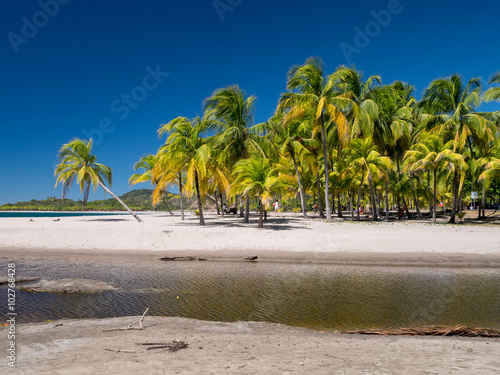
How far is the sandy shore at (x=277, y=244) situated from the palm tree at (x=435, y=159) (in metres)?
6.49

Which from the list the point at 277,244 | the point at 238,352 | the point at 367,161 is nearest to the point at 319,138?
the point at 367,161

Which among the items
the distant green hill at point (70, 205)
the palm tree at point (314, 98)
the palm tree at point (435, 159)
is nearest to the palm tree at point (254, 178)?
the palm tree at point (314, 98)

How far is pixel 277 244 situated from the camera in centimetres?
1538

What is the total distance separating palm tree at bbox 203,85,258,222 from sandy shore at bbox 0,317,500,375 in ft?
53.0

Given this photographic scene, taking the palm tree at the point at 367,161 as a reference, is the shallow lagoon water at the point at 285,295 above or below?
below

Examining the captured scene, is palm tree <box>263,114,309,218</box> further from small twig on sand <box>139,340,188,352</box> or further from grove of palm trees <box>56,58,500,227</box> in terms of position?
small twig on sand <box>139,340,188,352</box>

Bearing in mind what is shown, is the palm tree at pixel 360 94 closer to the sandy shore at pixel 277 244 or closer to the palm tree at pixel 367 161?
the palm tree at pixel 367 161

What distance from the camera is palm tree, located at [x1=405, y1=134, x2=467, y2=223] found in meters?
22.5

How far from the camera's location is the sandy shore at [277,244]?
44.5ft

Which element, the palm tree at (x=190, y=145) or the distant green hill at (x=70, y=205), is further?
the distant green hill at (x=70, y=205)

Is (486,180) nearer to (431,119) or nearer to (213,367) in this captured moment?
(431,119)

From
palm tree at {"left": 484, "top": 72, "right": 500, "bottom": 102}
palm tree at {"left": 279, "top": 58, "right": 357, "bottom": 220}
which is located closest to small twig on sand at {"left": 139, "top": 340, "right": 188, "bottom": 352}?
palm tree at {"left": 279, "top": 58, "right": 357, "bottom": 220}

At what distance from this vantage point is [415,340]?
5.16 metres

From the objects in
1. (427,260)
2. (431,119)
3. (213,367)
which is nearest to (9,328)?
(213,367)
